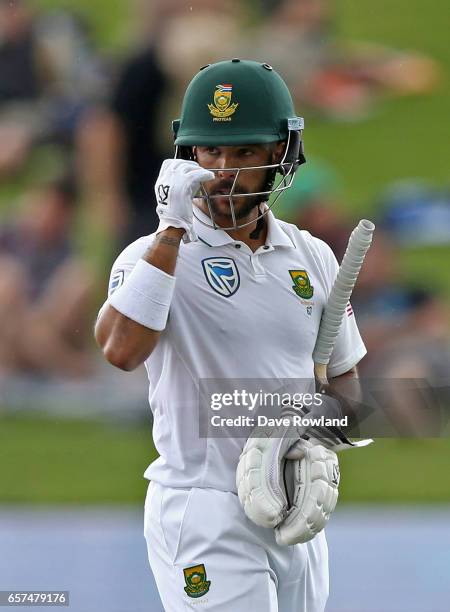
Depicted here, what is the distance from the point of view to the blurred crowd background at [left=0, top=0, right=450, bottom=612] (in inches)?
252

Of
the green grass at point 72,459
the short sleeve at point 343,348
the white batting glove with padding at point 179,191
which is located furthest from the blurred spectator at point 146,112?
the white batting glove with padding at point 179,191

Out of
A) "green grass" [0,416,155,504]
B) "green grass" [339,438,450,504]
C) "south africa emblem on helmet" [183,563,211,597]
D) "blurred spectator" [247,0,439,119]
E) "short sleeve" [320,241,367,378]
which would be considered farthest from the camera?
"blurred spectator" [247,0,439,119]

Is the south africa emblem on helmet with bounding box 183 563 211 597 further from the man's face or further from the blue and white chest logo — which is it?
the man's face

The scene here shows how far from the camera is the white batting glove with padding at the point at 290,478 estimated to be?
7.17 feet

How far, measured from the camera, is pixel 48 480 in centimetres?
623

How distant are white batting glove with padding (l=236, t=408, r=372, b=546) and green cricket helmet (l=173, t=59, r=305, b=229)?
44cm

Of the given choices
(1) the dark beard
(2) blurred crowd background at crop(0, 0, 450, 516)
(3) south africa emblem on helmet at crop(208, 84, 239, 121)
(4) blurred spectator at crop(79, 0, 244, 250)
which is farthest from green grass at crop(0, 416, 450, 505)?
(3) south africa emblem on helmet at crop(208, 84, 239, 121)

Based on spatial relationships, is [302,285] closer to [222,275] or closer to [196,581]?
[222,275]

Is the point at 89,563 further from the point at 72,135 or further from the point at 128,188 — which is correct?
the point at 72,135

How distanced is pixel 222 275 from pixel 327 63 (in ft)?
16.4

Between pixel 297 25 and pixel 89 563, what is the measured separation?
12.0 ft

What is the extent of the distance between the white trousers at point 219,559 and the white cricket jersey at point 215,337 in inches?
1.8

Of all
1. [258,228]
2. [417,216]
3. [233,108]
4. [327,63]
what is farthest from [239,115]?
[327,63]

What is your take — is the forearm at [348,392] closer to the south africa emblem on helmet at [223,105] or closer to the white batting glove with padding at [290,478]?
the white batting glove with padding at [290,478]
